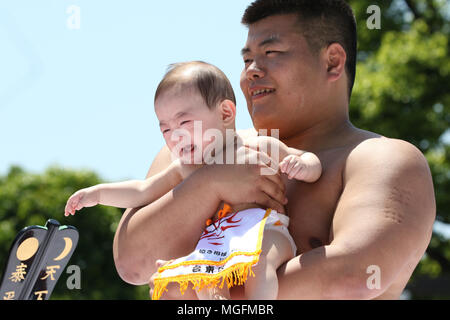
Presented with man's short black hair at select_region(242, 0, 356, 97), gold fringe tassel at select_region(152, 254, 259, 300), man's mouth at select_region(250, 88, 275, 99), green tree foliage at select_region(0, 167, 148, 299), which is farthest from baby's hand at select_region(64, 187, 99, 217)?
green tree foliage at select_region(0, 167, 148, 299)

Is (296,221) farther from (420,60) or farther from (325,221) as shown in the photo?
(420,60)

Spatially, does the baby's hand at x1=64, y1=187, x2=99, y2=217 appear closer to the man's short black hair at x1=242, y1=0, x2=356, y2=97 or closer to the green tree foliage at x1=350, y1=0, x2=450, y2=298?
the man's short black hair at x1=242, y1=0, x2=356, y2=97

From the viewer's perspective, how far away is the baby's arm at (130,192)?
2.77m

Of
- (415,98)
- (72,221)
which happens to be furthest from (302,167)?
(72,221)

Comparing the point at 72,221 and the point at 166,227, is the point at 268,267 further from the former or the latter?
the point at 72,221

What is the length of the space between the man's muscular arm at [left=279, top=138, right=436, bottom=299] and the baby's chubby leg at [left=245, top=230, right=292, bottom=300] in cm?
4

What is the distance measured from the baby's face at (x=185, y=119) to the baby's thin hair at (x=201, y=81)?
0.08 ft

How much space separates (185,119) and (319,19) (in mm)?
748

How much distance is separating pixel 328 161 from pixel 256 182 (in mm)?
307

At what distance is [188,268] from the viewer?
242 centimetres

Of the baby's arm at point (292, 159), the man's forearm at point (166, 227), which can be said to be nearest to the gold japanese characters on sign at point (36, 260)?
the man's forearm at point (166, 227)

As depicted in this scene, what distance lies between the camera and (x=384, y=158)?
2.50m

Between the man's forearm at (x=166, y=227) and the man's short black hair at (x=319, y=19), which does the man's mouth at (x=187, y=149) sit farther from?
the man's short black hair at (x=319, y=19)
